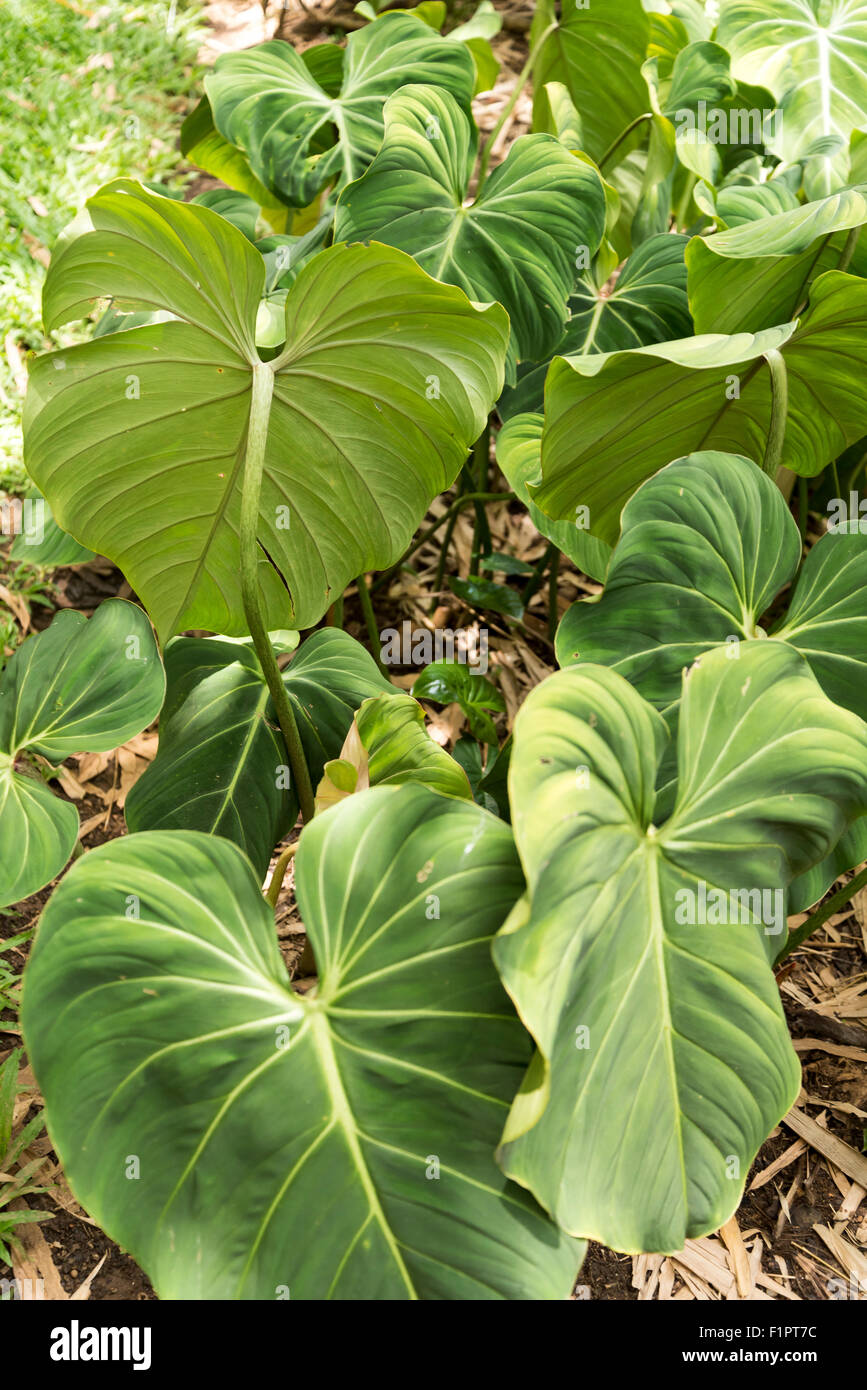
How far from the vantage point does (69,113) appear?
305 centimetres

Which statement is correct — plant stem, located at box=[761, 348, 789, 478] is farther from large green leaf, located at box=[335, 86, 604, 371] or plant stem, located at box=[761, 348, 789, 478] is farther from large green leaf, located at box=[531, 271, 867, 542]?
Result: large green leaf, located at box=[335, 86, 604, 371]

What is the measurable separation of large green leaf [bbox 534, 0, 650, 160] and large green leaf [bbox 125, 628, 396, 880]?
139 centimetres

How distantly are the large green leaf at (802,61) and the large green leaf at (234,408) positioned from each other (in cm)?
99

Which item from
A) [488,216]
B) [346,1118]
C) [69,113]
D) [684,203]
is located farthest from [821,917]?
[69,113]

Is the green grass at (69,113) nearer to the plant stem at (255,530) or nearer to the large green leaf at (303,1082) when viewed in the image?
the plant stem at (255,530)

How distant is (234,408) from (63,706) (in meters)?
0.42

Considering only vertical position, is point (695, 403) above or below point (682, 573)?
above

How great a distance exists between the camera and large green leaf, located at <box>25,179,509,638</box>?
42.0 inches

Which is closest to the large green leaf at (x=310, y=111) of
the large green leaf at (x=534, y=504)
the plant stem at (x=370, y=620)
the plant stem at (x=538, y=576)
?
the large green leaf at (x=534, y=504)

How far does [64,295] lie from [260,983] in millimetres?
750

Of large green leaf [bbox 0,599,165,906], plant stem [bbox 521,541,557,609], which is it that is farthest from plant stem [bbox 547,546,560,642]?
large green leaf [bbox 0,599,165,906]

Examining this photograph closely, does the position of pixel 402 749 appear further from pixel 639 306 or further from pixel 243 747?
pixel 639 306
